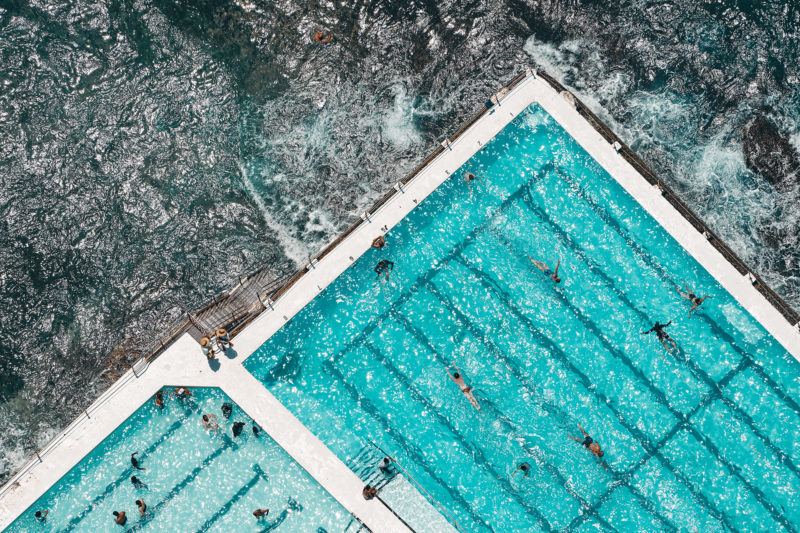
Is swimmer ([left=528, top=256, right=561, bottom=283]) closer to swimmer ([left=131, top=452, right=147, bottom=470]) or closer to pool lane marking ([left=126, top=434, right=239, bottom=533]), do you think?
pool lane marking ([left=126, top=434, right=239, bottom=533])

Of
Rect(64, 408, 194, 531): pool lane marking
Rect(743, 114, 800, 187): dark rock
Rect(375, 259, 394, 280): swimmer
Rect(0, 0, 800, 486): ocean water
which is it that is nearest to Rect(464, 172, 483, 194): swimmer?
Rect(0, 0, 800, 486): ocean water

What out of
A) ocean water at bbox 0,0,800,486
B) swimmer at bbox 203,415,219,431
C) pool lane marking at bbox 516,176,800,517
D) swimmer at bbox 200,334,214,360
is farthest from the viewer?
ocean water at bbox 0,0,800,486

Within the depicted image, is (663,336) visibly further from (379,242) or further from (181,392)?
(181,392)

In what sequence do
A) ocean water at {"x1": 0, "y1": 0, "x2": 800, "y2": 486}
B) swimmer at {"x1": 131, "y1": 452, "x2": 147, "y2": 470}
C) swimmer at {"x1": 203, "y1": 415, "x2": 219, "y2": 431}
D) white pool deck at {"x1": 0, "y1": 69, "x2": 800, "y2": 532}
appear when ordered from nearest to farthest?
white pool deck at {"x1": 0, "y1": 69, "x2": 800, "y2": 532}
swimmer at {"x1": 131, "y1": 452, "x2": 147, "y2": 470}
swimmer at {"x1": 203, "y1": 415, "x2": 219, "y2": 431}
ocean water at {"x1": 0, "y1": 0, "x2": 800, "y2": 486}

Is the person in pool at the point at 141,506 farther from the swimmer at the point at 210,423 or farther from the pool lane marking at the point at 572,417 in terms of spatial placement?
the pool lane marking at the point at 572,417

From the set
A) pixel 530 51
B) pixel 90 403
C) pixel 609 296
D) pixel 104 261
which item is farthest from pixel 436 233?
pixel 90 403

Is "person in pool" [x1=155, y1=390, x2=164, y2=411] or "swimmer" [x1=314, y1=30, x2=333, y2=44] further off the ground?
"swimmer" [x1=314, y1=30, x2=333, y2=44]
